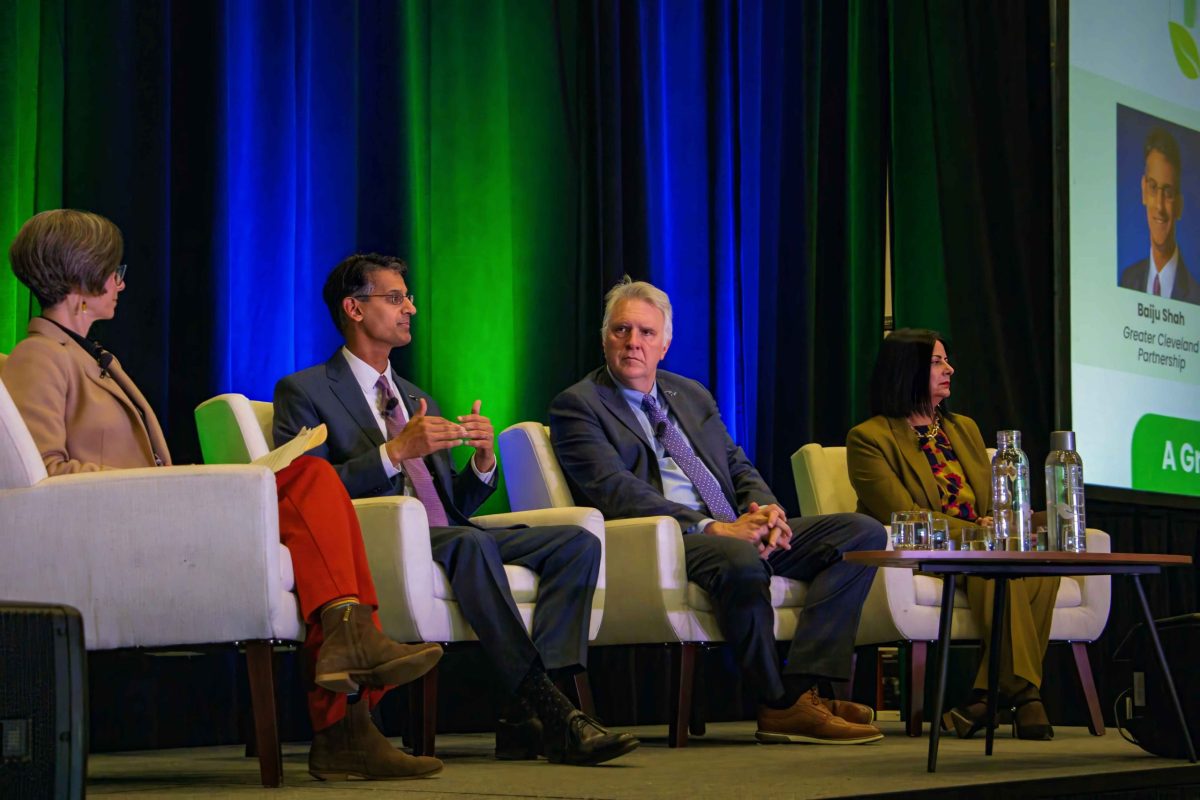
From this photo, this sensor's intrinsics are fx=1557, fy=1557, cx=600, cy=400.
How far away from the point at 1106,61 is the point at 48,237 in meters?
3.84

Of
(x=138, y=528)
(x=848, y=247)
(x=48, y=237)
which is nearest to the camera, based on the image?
(x=138, y=528)

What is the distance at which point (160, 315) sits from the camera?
12.9 ft

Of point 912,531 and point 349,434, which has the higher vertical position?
point 349,434

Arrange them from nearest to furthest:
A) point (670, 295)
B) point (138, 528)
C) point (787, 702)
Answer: point (138, 528)
point (787, 702)
point (670, 295)

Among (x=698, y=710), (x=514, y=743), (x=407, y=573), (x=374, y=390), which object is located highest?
(x=374, y=390)

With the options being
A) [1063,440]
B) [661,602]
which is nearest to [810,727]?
[661,602]

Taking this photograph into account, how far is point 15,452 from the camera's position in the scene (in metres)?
2.73

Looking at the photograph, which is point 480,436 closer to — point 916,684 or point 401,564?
point 401,564

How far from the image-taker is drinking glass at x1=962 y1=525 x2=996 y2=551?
3.18 meters

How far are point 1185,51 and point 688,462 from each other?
2921mm

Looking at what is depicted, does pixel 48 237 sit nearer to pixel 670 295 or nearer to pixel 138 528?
pixel 138 528

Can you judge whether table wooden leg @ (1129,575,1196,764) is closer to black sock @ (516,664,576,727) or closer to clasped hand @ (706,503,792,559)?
clasped hand @ (706,503,792,559)

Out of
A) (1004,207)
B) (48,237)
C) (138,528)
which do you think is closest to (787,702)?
(138,528)

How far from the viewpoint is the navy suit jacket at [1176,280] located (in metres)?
5.44
